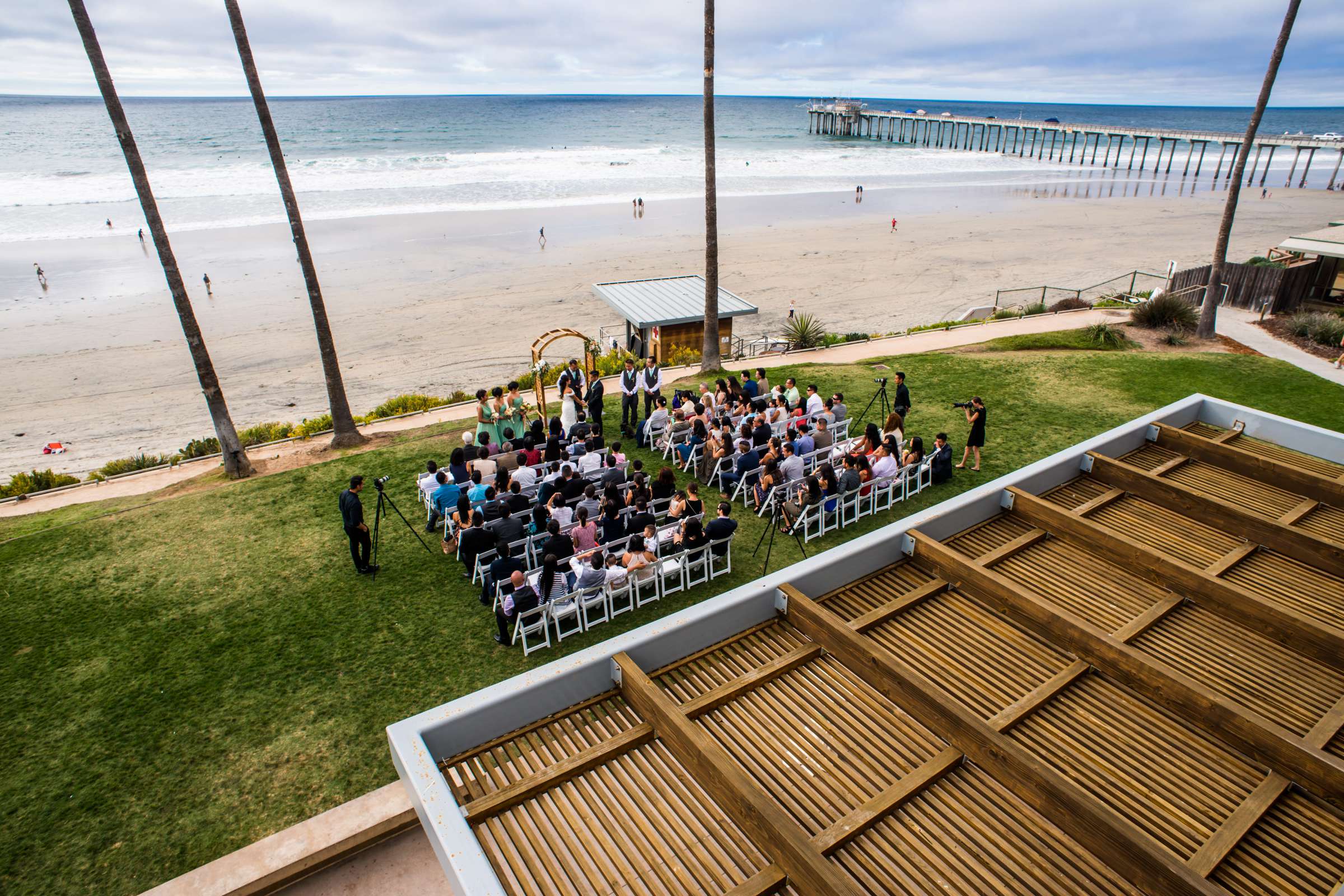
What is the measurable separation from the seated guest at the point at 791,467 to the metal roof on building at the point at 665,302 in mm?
7831

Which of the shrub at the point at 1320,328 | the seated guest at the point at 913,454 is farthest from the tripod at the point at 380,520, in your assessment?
the shrub at the point at 1320,328

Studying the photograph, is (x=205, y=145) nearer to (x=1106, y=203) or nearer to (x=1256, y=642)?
(x=1106, y=203)

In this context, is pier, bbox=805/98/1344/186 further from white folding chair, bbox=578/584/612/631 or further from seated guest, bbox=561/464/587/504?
white folding chair, bbox=578/584/612/631

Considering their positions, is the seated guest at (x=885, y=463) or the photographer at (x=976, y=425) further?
the photographer at (x=976, y=425)

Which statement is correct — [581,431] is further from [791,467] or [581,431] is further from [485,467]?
[791,467]

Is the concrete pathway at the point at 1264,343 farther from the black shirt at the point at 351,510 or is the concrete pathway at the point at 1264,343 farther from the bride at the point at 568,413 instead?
the black shirt at the point at 351,510

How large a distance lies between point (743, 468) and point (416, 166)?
6906cm

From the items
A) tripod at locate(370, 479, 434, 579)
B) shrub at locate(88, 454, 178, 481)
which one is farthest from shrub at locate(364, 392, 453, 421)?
tripod at locate(370, 479, 434, 579)

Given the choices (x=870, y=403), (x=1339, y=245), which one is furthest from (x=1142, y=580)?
(x=1339, y=245)

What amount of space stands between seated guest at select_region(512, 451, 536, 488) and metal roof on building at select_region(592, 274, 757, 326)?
7.71 metres

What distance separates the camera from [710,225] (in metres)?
17.0

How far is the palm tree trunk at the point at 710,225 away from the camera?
15.4m

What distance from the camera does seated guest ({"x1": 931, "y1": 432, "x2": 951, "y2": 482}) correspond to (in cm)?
1182

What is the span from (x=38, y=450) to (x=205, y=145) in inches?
3420
